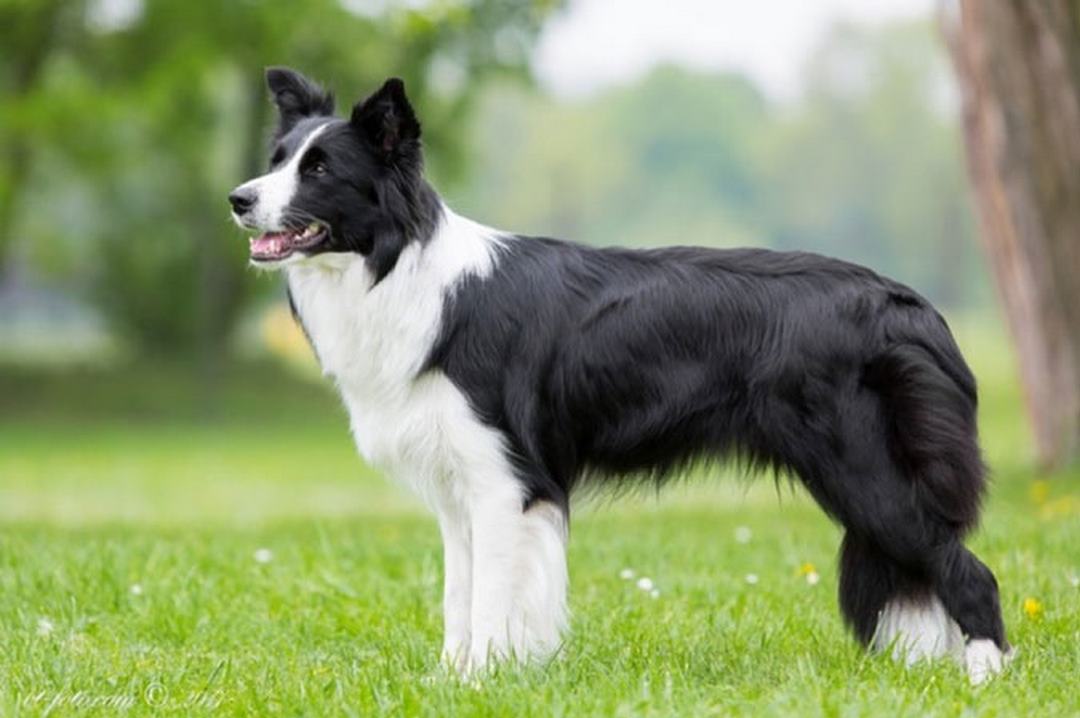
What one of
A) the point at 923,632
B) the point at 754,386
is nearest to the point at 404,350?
the point at 754,386

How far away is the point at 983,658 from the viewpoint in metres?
5.16

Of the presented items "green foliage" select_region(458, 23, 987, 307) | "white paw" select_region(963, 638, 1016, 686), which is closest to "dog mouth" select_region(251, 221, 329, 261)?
"white paw" select_region(963, 638, 1016, 686)

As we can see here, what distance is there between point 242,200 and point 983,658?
295 cm

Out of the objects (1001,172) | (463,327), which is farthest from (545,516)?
(1001,172)

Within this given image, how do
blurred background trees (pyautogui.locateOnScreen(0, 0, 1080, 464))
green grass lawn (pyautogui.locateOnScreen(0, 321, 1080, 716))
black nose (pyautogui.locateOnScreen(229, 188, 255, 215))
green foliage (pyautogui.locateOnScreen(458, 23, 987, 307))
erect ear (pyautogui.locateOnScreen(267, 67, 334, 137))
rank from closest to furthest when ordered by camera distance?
green grass lawn (pyautogui.locateOnScreen(0, 321, 1080, 716)), black nose (pyautogui.locateOnScreen(229, 188, 255, 215)), erect ear (pyautogui.locateOnScreen(267, 67, 334, 137)), blurred background trees (pyautogui.locateOnScreen(0, 0, 1080, 464)), green foliage (pyautogui.locateOnScreen(458, 23, 987, 307))

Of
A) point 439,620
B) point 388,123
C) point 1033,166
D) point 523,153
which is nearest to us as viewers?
point 388,123

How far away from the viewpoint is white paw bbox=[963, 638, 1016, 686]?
16.9 ft

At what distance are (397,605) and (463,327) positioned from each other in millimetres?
1956

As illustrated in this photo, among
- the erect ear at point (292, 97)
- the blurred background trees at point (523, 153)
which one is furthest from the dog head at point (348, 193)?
the blurred background trees at point (523, 153)

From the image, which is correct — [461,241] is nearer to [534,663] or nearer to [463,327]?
[463,327]

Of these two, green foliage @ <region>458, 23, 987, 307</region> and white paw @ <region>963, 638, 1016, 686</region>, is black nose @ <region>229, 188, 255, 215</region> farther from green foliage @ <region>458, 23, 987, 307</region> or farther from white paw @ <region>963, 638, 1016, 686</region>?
green foliage @ <region>458, 23, 987, 307</region>

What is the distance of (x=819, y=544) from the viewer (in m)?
8.61

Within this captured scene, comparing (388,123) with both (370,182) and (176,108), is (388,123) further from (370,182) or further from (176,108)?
(176,108)

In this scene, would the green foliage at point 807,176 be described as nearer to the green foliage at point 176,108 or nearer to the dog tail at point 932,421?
the green foliage at point 176,108
